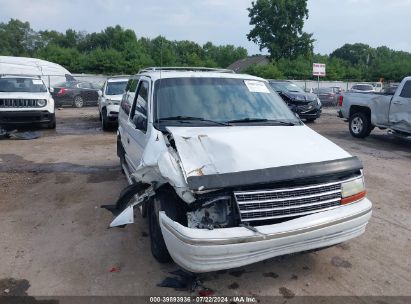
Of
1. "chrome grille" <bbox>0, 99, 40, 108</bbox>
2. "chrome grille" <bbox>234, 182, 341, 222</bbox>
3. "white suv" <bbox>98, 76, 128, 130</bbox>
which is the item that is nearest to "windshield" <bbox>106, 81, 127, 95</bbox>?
"white suv" <bbox>98, 76, 128, 130</bbox>

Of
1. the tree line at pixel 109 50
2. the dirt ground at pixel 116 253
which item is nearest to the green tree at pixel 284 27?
the tree line at pixel 109 50

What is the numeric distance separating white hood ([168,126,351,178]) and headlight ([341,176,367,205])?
255mm

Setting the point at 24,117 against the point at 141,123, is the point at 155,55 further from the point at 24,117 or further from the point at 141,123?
the point at 141,123

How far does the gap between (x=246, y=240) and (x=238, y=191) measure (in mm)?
392

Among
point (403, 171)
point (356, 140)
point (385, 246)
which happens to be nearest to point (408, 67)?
point (356, 140)

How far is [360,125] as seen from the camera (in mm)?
11758

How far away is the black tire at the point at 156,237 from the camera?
12.0ft

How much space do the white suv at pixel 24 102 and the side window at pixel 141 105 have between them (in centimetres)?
782

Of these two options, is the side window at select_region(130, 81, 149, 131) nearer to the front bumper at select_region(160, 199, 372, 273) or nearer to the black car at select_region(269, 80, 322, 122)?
the front bumper at select_region(160, 199, 372, 273)

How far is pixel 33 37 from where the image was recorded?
7362 cm

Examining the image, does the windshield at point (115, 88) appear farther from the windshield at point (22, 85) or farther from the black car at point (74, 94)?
the black car at point (74, 94)

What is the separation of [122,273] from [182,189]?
1215 mm

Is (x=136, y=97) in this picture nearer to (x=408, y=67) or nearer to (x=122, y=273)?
(x=122, y=273)

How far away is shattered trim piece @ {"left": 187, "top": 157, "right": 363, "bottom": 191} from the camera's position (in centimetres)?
300
